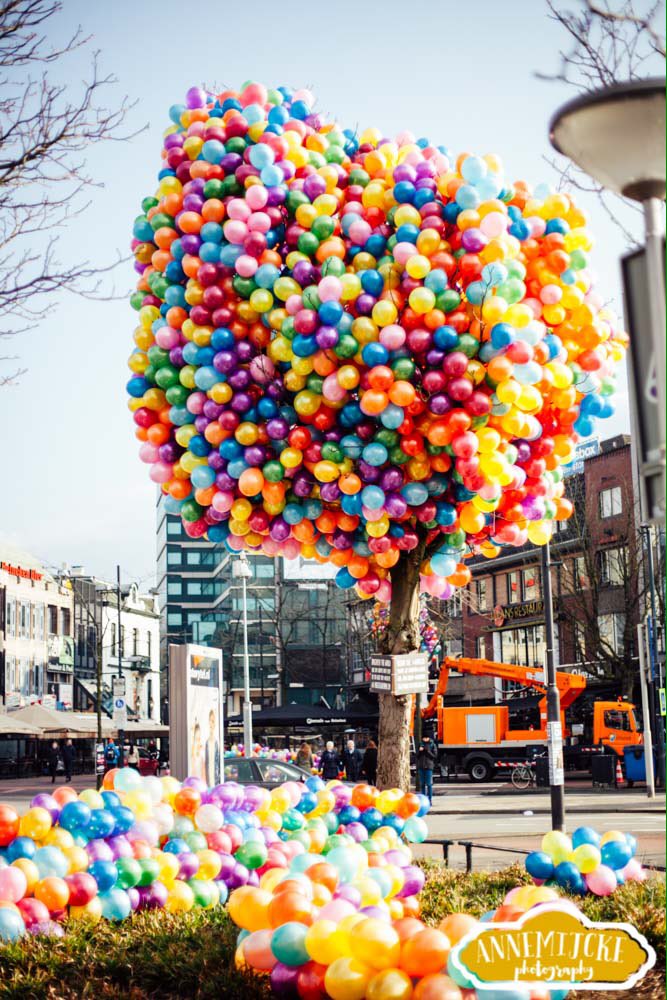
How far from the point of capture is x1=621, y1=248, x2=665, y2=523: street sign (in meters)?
3.76

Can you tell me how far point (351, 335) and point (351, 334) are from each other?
19mm

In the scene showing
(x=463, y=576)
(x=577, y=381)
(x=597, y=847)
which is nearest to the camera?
(x=597, y=847)

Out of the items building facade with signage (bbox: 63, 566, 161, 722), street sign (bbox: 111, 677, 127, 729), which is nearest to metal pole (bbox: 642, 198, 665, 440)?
street sign (bbox: 111, 677, 127, 729)

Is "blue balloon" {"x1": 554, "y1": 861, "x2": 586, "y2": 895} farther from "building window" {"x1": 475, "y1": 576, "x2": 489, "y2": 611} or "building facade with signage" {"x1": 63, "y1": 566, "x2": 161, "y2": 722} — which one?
"building facade with signage" {"x1": 63, "y1": 566, "x2": 161, "y2": 722}

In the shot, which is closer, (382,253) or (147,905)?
(147,905)

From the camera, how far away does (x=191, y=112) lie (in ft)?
33.7

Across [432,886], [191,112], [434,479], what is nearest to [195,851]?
[432,886]

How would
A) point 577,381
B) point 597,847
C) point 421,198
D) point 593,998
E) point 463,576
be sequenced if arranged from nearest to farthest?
point 593,998, point 597,847, point 421,198, point 577,381, point 463,576

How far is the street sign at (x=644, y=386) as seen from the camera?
12.3 ft

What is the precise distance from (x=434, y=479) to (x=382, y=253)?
1926mm

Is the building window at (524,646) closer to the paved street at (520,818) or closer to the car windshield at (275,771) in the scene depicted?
the paved street at (520,818)

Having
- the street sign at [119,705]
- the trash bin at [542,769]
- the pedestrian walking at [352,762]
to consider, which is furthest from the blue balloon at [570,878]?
the street sign at [119,705]

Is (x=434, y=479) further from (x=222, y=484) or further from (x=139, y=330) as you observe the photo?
(x=139, y=330)

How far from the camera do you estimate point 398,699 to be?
11.6 metres
